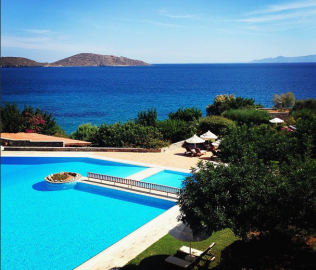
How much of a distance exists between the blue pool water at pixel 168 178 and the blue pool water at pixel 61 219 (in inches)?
83.2

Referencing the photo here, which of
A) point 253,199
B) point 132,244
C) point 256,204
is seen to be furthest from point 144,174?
point 256,204

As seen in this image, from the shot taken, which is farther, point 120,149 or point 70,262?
point 120,149

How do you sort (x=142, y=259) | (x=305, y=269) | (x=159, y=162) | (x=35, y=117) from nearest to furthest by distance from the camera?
(x=305, y=269), (x=142, y=259), (x=159, y=162), (x=35, y=117)

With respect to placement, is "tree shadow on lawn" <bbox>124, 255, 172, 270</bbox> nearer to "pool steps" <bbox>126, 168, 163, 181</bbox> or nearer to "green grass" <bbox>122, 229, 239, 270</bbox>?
"green grass" <bbox>122, 229, 239, 270</bbox>

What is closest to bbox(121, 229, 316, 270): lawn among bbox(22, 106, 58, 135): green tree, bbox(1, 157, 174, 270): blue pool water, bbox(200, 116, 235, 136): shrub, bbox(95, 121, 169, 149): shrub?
bbox(1, 157, 174, 270): blue pool water

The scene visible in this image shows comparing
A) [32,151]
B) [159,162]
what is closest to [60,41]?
[32,151]

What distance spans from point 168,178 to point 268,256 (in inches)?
380

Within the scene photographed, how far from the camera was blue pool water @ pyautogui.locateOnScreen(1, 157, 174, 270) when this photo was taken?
11039 mm

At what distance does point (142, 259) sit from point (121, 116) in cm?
5663

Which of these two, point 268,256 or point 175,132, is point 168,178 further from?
point 175,132

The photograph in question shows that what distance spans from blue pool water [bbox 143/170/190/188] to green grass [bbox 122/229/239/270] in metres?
6.69

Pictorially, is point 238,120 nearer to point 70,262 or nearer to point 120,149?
point 120,149

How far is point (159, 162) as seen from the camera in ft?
71.6

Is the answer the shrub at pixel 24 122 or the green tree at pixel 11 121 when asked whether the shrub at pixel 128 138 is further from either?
Answer: the green tree at pixel 11 121
